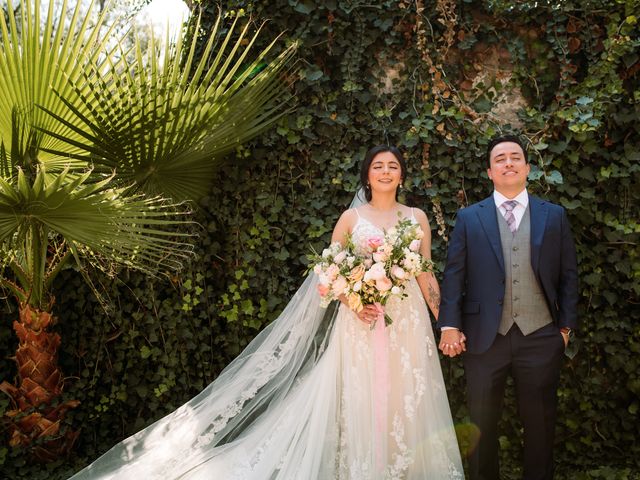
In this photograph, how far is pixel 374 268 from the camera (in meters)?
2.90

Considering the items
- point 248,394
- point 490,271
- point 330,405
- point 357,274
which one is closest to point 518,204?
point 490,271

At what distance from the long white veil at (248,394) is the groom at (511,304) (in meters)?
0.82

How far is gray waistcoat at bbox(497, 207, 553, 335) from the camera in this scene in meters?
2.81

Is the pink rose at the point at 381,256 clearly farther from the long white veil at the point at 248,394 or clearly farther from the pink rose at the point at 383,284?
the long white veil at the point at 248,394

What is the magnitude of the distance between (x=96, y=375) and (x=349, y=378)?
2.24 metres

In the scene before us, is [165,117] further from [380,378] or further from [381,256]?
[380,378]

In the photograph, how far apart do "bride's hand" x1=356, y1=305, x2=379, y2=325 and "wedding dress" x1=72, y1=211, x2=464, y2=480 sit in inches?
6.5

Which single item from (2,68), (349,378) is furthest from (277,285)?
(2,68)

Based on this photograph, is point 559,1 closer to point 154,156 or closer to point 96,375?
point 154,156

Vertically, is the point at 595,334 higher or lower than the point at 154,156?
lower

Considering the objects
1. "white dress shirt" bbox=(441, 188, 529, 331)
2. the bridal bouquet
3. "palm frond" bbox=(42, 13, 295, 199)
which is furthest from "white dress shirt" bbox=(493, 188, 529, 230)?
"palm frond" bbox=(42, 13, 295, 199)

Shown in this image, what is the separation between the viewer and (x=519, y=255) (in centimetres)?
284

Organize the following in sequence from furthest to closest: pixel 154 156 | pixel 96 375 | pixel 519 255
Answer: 1. pixel 96 375
2. pixel 154 156
3. pixel 519 255

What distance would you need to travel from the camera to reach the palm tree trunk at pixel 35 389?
364 centimetres
